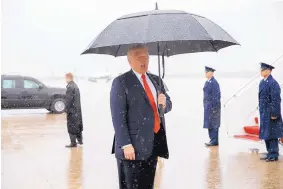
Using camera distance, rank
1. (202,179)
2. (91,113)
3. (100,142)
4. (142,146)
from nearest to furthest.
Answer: (142,146) → (202,179) → (100,142) → (91,113)

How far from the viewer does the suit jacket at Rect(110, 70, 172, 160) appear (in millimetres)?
3693

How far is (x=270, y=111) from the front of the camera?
756 centimetres

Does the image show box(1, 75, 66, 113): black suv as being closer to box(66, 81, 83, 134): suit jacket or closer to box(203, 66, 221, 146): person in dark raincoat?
box(66, 81, 83, 134): suit jacket

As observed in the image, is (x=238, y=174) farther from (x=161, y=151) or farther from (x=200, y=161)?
(x=161, y=151)

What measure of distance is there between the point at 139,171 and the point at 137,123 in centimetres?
42

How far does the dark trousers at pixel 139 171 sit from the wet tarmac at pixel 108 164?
2357mm

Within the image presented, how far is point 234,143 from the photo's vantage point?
9.79 meters

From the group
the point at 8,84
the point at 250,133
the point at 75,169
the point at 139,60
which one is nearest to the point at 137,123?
the point at 139,60

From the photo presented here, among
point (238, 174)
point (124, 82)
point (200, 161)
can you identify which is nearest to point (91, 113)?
point (200, 161)

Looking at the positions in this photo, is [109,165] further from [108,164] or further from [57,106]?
[57,106]

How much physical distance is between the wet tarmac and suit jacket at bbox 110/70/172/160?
102 inches

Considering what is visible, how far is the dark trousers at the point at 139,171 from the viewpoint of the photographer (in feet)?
12.5

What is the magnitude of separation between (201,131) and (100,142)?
3035 millimetres

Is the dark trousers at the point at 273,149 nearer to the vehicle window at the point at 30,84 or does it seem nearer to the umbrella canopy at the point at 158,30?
the umbrella canopy at the point at 158,30
